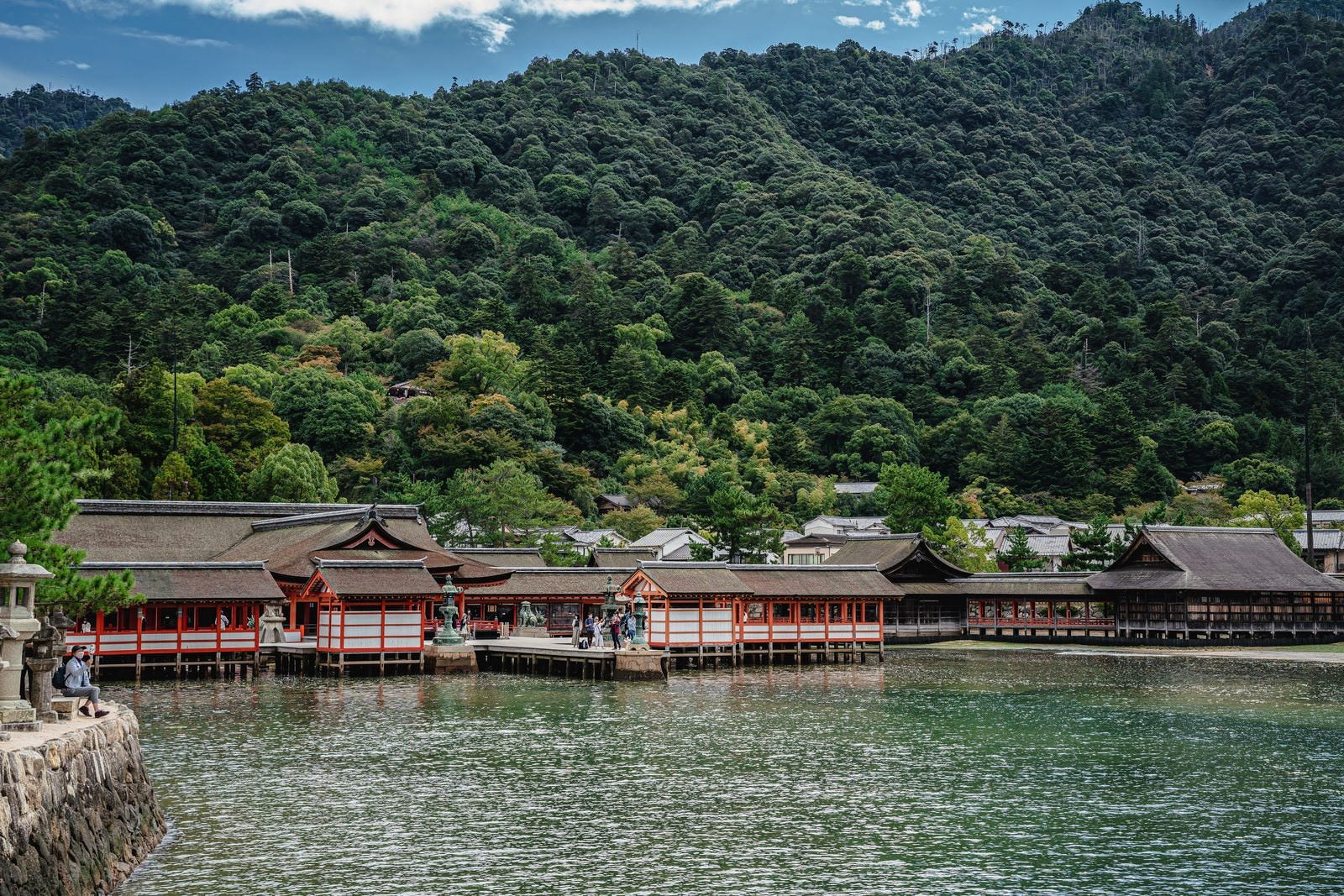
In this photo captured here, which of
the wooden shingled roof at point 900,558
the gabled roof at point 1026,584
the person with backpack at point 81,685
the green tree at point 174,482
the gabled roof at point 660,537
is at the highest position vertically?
the green tree at point 174,482

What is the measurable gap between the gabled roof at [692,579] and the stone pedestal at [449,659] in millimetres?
6712

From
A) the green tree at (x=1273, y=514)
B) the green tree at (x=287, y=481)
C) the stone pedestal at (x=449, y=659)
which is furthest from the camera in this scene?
the green tree at (x=1273, y=514)

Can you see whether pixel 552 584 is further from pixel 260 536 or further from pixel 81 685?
pixel 81 685

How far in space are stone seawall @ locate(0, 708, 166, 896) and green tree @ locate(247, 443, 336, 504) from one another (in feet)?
163

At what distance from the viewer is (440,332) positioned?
10238cm

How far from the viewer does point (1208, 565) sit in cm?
5438

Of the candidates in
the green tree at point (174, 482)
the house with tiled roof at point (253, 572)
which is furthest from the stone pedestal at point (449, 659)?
the green tree at point (174, 482)

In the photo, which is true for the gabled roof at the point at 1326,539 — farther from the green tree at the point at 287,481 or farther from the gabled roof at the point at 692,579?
the green tree at the point at 287,481

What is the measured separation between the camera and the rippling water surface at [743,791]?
16.7m

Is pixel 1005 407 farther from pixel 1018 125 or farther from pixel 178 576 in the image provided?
pixel 1018 125

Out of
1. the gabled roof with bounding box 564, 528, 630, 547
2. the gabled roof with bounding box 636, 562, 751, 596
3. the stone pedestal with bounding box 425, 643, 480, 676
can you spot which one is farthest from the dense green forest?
the stone pedestal with bounding box 425, 643, 480, 676

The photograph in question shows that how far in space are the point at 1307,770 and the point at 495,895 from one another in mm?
16671

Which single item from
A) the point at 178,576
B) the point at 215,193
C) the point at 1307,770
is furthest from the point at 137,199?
the point at 1307,770

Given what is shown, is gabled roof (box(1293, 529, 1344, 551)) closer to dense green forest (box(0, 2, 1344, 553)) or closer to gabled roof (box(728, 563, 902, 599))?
dense green forest (box(0, 2, 1344, 553))
